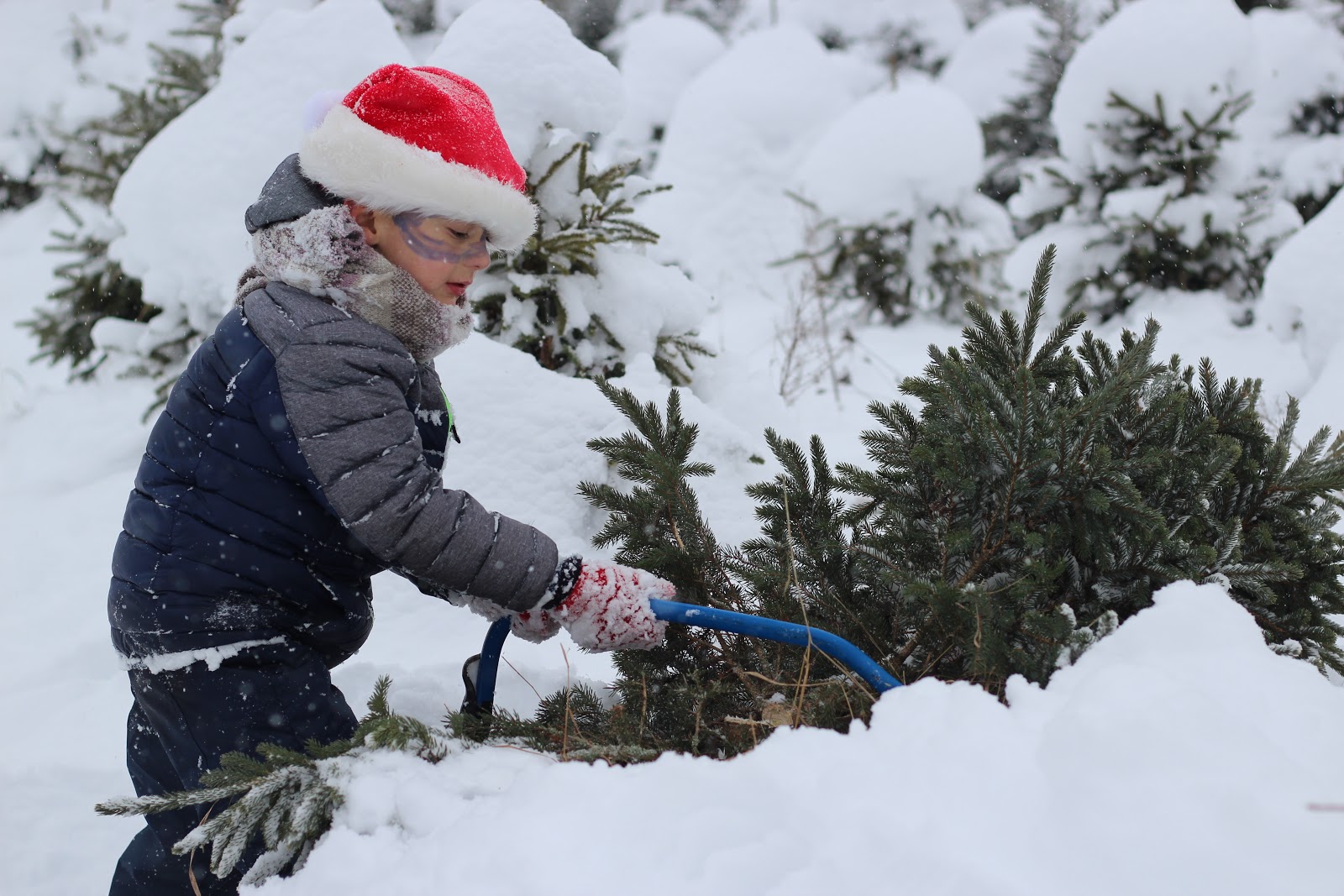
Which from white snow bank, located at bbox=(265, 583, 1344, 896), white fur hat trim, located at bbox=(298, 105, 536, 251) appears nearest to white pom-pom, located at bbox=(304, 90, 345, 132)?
white fur hat trim, located at bbox=(298, 105, 536, 251)

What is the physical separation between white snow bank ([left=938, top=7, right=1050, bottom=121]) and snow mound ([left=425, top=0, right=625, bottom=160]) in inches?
493

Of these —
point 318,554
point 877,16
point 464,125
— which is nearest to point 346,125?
point 464,125

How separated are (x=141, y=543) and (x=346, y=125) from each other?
896mm

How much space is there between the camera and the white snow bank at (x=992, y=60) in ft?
50.2

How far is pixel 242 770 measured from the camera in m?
1.52

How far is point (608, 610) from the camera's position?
1817 millimetres

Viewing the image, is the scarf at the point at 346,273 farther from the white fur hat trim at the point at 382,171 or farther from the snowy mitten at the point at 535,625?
the snowy mitten at the point at 535,625

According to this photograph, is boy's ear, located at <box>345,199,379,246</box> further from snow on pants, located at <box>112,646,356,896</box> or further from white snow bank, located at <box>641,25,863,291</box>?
white snow bank, located at <box>641,25,863,291</box>

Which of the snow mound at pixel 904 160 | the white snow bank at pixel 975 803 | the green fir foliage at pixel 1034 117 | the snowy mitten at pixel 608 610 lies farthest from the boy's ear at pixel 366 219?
the green fir foliage at pixel 1034 117

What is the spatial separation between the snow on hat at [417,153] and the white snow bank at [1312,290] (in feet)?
16.7

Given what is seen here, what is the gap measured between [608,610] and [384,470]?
49 cm

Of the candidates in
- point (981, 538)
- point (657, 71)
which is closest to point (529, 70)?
point (981, 538)

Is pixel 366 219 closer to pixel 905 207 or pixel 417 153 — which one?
pixel 417 153

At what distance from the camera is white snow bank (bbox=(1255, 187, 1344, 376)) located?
5.30m
